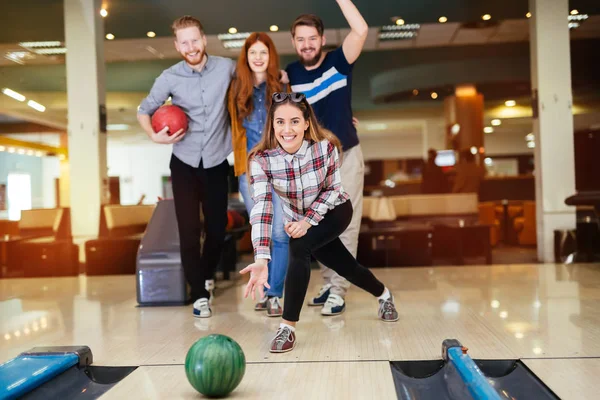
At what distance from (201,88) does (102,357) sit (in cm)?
152

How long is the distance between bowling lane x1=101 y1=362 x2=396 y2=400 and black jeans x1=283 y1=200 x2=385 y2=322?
0.99 feet

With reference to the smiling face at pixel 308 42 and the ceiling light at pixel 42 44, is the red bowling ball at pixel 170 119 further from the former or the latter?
the ceiling light at pixel 42 44

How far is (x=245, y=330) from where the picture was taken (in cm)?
278

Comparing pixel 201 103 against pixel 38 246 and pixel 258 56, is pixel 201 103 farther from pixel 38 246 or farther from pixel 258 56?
pixel 38 246

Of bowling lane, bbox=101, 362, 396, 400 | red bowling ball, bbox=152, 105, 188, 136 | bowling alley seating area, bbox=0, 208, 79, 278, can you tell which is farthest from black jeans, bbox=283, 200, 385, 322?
bowling alley seating area, bbox=0, 208, 79, 278

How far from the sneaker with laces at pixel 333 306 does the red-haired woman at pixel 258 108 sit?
0.24m

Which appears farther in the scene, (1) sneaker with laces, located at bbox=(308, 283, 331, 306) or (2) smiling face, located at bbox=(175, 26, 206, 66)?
(1) sneaker with laces, located at bbox=(308, 283, 331, 306)

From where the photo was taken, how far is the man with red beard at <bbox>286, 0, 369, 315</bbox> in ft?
9.84

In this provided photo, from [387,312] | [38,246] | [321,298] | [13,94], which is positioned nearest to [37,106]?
[13,94]

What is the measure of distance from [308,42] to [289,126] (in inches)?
31.0

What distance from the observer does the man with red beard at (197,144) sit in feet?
10.6

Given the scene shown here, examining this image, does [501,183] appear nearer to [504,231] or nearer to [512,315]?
[504,231]

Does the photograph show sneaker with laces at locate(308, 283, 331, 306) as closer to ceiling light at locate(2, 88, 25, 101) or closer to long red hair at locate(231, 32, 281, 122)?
long red hair at locate(231, 32, 281, 122)

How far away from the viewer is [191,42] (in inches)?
122
